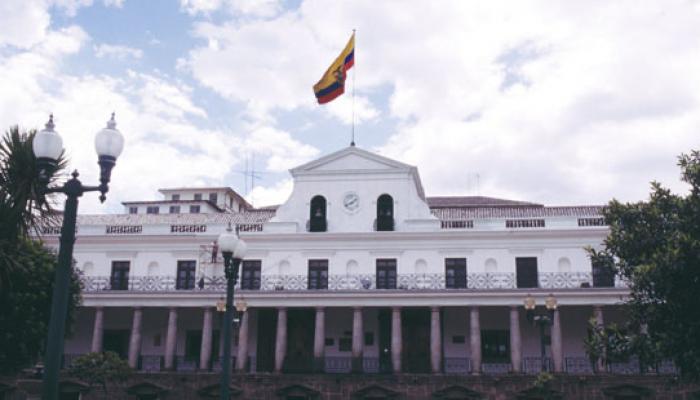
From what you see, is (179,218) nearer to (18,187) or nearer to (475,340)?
(475,340)

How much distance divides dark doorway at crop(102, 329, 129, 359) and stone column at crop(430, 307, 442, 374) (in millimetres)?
16062

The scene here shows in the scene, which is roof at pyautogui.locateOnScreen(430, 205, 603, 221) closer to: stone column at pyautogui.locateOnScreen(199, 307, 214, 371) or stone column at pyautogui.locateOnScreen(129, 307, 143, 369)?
stone column at pyautogui.locateOnScreen(199, 307, 214, 371)

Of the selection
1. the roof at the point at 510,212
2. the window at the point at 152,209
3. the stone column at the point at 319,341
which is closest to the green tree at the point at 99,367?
the stone column at the point at 319,341

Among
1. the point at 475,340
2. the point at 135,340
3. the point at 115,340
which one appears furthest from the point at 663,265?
the point at 115,340

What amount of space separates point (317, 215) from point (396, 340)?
26.2 ft

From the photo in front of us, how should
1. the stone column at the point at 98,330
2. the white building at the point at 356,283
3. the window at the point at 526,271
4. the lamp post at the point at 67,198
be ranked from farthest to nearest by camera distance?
the window at the point at 526,271 → the stone column at the point at 98,330 → the white building at the point at 356,283 → the lamp post at the point at 67,198

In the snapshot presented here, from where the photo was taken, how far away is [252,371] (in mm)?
35094

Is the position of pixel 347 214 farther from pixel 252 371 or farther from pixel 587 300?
pixel 587 300

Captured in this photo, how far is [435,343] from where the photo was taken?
3253cm

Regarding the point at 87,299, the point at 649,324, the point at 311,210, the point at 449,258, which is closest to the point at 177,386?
the point at 87,299

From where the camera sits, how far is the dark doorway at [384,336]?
115ft

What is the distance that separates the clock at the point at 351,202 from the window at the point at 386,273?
9.68 feet

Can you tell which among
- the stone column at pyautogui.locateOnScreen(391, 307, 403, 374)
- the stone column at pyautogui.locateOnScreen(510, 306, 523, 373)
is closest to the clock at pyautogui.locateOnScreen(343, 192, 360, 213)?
the stone column at pyautogui.locateOnScreen(391, 307, 403, 374)

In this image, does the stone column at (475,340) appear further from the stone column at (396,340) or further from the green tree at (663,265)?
the green tree at (663,265)
